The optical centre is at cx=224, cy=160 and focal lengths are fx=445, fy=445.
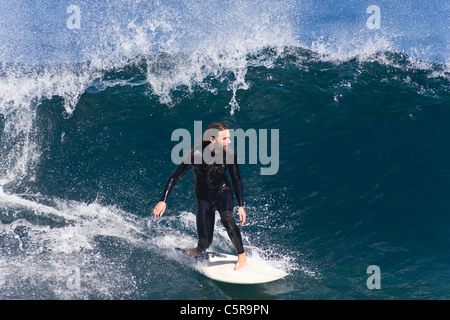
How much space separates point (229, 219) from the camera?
545 centimetres

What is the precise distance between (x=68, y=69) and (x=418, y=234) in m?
7.93

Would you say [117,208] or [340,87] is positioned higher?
[340,87]

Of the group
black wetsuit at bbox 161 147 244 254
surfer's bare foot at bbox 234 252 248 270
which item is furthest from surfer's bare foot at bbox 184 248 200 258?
surfer's bare foot at bbox 234 252 248 270

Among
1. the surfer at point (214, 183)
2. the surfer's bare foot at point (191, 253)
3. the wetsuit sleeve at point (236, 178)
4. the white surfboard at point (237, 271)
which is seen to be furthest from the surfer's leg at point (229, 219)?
the surfer's bare foot at point (191, 253)

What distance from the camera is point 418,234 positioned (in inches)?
247

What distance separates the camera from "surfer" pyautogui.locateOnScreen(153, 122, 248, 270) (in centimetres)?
535

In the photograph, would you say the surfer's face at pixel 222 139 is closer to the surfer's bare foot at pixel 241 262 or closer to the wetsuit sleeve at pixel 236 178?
the wetsuit sleeve at pixel 236 178

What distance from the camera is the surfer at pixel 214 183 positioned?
5352mm

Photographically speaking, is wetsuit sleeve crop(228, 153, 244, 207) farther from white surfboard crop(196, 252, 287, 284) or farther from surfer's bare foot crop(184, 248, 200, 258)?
surfer's bare foot crop(184, 248, 200, 258)

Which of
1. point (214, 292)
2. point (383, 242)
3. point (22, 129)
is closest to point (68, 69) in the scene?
point (22, 129)

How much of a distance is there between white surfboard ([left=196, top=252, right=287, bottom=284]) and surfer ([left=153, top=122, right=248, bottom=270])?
12 cm

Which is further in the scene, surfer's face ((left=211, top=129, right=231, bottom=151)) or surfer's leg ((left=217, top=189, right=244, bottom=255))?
surfer's leg ((left=217, top=189, right=244, bottom=255))
